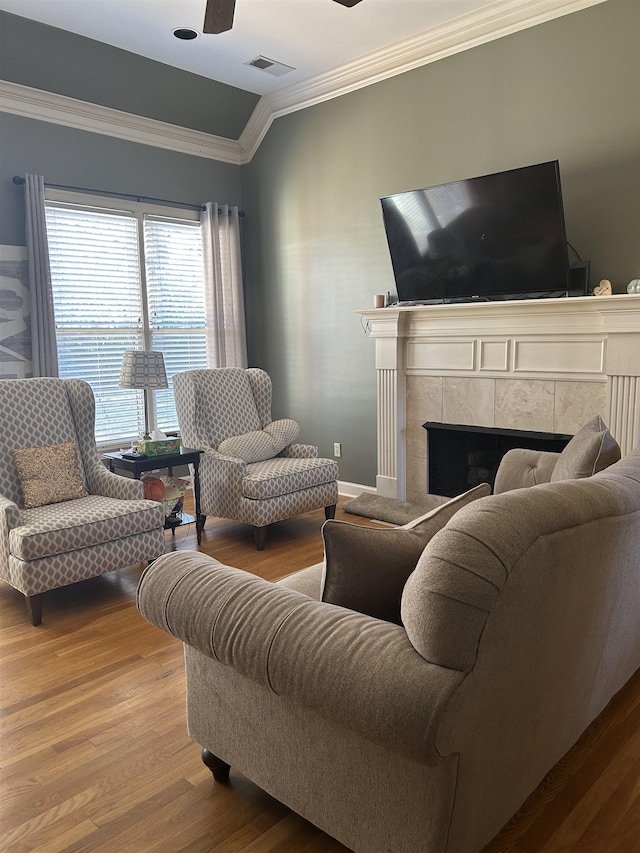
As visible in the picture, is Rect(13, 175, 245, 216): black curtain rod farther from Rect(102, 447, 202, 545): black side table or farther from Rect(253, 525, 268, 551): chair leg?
Rect(253, 525, 268, 551): chair leg

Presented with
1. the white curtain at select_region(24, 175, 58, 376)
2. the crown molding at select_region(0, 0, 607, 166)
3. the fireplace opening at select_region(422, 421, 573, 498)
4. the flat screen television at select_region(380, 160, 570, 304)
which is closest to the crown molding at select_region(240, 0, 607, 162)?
the crown molding at select_region(0, 0, 607, 166)

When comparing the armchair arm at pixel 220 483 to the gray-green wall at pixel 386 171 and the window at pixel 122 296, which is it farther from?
the gray-green wall at pixel 386 171

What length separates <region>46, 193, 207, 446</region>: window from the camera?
4.80 metres

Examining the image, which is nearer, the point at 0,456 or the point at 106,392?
the point at 0,456

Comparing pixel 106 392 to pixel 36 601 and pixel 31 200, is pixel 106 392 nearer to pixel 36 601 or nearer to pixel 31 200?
pixel 31 200

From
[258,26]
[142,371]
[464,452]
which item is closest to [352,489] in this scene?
[464,452]

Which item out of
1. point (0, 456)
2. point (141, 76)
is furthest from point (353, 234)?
point (0, 456)

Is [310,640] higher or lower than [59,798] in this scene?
higher

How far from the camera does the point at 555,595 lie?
1393 millimetres

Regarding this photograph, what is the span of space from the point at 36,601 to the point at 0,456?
853mm

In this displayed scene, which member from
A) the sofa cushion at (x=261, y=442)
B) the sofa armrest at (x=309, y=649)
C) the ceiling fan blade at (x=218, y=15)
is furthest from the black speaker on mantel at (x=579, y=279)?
the sofa armrest at (x=309, y=649)

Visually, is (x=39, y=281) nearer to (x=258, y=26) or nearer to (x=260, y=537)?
(x=258, y=26)

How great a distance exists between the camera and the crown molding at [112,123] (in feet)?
14.4

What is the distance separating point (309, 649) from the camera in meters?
1.36
